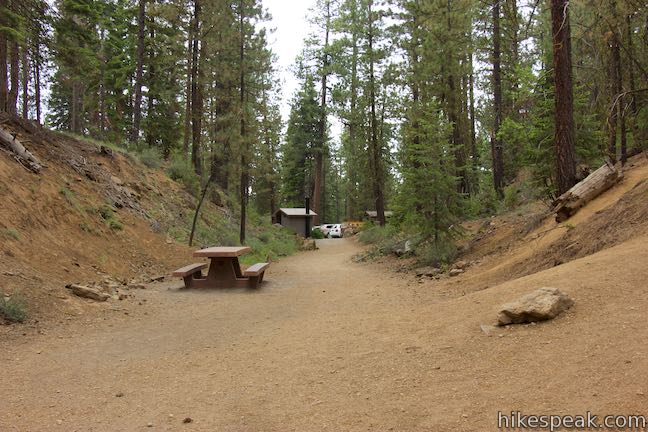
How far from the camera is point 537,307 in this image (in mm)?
4562

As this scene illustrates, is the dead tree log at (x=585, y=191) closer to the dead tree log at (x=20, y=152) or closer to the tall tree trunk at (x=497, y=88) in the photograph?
the tall tree trunk at (x=497, y=88)

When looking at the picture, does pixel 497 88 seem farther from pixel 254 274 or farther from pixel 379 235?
pixel 254 274

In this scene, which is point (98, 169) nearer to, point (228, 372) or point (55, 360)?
point (55, 360)

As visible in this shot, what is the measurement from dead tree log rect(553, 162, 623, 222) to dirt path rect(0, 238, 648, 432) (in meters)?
3.81

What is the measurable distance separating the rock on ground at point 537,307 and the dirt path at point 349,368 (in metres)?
0.14

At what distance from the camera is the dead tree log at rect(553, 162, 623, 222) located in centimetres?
974

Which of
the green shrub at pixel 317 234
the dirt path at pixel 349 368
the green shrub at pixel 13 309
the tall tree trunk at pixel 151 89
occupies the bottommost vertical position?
the dirt path at pixel 349 368

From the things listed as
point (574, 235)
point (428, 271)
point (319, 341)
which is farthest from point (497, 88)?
point (319, 341)

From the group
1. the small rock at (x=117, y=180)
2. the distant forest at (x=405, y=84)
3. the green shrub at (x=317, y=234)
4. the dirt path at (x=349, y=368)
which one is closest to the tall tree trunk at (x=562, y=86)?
the distant forest at (x=405, y=84)

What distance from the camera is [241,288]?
11.0 meters

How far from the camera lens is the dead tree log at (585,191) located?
384 inches

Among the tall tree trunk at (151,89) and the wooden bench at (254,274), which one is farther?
the tall tree trunk at (151,89)

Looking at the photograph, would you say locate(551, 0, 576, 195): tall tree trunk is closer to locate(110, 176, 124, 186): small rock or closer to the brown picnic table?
the brown picnic table

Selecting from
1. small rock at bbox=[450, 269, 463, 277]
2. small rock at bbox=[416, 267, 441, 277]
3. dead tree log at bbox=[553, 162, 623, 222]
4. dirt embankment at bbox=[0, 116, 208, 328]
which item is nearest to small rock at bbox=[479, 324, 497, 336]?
small rock at bbox=[450, 269, 463, 277]
